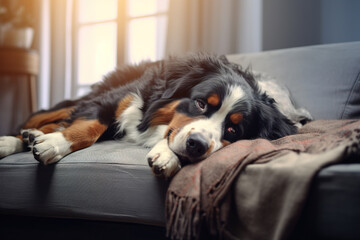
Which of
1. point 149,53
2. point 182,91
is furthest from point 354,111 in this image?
point 149,53

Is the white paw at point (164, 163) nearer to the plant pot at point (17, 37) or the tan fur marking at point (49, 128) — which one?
the tan fur marking at point (49, 128)

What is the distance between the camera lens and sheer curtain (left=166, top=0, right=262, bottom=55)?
10.6ft

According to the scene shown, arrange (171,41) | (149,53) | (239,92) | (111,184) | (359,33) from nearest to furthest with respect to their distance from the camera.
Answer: (111,184), (239,92), (359,33), (171,41), (149,53)

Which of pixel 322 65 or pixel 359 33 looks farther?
pixel 359 33

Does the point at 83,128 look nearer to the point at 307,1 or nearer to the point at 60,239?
the point at 60,239

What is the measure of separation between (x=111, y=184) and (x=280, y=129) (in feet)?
2.88

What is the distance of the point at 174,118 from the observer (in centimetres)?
155

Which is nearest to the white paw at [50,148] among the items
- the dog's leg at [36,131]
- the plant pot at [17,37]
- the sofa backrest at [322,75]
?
the dog's leg at [36,131]

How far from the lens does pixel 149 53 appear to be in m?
3.87

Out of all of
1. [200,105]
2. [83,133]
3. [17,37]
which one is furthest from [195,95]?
[17,37]

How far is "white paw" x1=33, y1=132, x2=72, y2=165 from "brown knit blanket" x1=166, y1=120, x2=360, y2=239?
0.55 metres

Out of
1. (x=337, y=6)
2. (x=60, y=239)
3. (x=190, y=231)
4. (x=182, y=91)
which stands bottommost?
(x=60, y=239)

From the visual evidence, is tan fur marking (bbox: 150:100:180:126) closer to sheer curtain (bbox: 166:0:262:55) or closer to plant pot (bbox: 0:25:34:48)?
sheer curtain (bbox: 166:0:262:55)

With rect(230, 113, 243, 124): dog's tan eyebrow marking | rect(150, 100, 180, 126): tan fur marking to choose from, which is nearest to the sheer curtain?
rect(150, 100, 180, 126): tan fur marking
